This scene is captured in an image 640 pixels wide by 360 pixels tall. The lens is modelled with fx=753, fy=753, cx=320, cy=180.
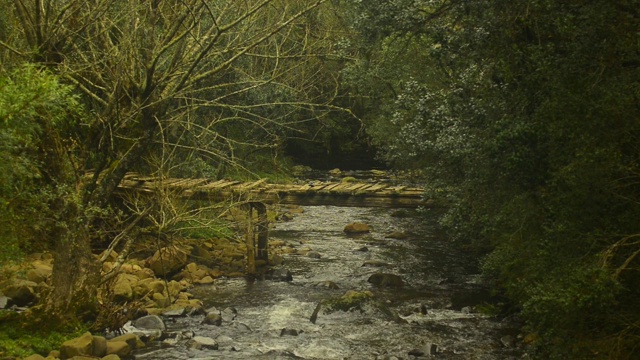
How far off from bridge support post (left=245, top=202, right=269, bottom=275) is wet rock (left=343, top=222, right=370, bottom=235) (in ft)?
14.1

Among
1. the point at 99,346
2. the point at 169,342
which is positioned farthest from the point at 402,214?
the point at 99,346

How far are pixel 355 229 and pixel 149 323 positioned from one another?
11.1 m

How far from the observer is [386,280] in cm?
1759

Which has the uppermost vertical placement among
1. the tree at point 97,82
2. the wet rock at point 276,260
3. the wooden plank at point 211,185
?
the tree at point 97,82

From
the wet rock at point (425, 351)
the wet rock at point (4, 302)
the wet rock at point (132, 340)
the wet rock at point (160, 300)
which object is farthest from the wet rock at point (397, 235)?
the wet rock at point (4, 302)

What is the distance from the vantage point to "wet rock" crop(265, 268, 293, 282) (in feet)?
59.3

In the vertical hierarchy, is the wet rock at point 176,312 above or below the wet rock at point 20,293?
below

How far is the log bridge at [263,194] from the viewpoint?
1769cm

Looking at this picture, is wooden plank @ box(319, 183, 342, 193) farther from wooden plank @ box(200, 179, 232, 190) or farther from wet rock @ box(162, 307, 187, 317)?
wet rock @ box(162, 307, 187, 317)

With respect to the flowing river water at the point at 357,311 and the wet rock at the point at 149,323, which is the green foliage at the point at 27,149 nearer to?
the wet rock at the point at 149,323

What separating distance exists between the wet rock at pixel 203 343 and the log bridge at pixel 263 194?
4.39m

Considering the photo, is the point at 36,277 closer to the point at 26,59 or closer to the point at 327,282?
the point at 26,59

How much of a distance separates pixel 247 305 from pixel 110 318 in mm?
3473

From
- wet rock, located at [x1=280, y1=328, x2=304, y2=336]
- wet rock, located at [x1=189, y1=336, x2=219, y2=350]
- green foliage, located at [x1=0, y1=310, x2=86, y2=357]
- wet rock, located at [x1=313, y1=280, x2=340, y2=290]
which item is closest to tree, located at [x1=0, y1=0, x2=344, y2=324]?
green foliage, located at [x1=0, y1=310, x2=86, y2=357]
